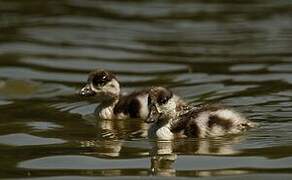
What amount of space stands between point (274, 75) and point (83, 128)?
2.47 metres

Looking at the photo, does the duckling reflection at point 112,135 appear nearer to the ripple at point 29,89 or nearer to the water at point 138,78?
the water at point 138,78

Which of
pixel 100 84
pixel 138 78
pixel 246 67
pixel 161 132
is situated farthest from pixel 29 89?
pixel 161 132

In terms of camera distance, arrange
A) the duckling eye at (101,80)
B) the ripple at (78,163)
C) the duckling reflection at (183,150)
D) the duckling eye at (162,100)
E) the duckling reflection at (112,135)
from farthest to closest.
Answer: the duckling eye at (101,80), the duckling eye at (162,100), the duckling reflection at (112,135), the ripple at (78,163), the duckling reflection at (183,150)

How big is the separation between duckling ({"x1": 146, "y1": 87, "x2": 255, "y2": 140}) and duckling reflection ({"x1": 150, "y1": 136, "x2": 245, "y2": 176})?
0.27 ft

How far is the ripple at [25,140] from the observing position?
7.30m

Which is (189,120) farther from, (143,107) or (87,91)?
(87,91)

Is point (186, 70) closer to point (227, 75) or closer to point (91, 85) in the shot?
point (227, 75)

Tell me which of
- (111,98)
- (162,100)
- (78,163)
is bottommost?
(78,163)

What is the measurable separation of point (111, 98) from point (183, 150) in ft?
6.21

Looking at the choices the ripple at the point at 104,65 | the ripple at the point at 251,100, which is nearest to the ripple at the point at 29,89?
the ripple at the point at 104,65

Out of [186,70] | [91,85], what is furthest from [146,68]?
[91,85]

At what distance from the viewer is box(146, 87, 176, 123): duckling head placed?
738cm

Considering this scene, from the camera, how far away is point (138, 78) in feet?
33.0

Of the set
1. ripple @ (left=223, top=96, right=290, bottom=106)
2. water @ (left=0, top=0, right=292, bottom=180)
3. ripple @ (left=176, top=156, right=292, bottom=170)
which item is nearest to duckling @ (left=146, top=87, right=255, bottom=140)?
water @ (left=0, top=0, right=292, bottom=180)
